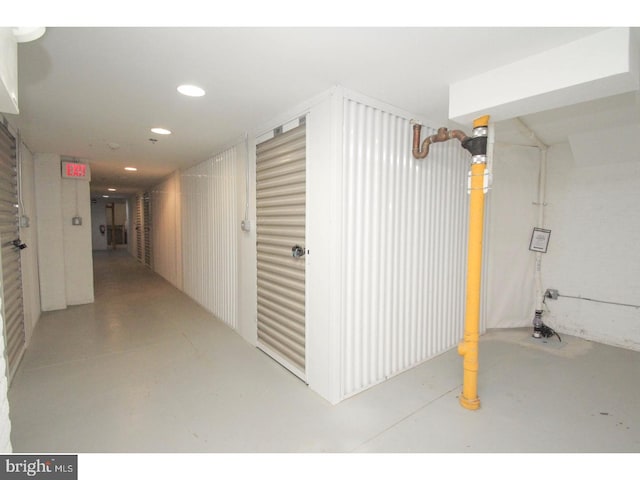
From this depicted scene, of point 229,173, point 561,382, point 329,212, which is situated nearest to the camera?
point 329,212

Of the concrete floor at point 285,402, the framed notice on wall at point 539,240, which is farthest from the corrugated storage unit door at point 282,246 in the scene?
the framed notice on wall at point 539,240

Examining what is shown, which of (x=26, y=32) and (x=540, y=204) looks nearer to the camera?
(x=26, y=32)

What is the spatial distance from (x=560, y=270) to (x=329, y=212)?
11.8ft

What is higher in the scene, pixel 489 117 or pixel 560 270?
pixel 489 117

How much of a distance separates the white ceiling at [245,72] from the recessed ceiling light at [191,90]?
0.22ft

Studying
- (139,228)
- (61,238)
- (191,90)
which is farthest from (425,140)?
(139,228)

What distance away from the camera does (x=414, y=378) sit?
265 cm

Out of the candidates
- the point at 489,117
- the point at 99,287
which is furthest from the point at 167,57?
the point at 99,287

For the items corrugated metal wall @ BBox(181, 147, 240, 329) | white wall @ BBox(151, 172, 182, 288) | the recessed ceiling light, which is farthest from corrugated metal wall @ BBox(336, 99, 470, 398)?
white wall @ BBox(151, 172, 182, 288)

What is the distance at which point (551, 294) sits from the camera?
12.7ft

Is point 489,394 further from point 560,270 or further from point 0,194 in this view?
point 0,194

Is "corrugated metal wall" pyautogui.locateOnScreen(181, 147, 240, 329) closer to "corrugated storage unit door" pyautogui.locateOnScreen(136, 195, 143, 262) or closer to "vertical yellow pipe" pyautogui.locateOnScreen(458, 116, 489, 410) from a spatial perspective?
"vertical yellow pipe" pyautogui.locateOnScreen(458, 116, 489, 410)

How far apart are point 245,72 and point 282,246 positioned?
1487 millimetres

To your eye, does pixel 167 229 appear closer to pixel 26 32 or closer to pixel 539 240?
pixel 26 32
